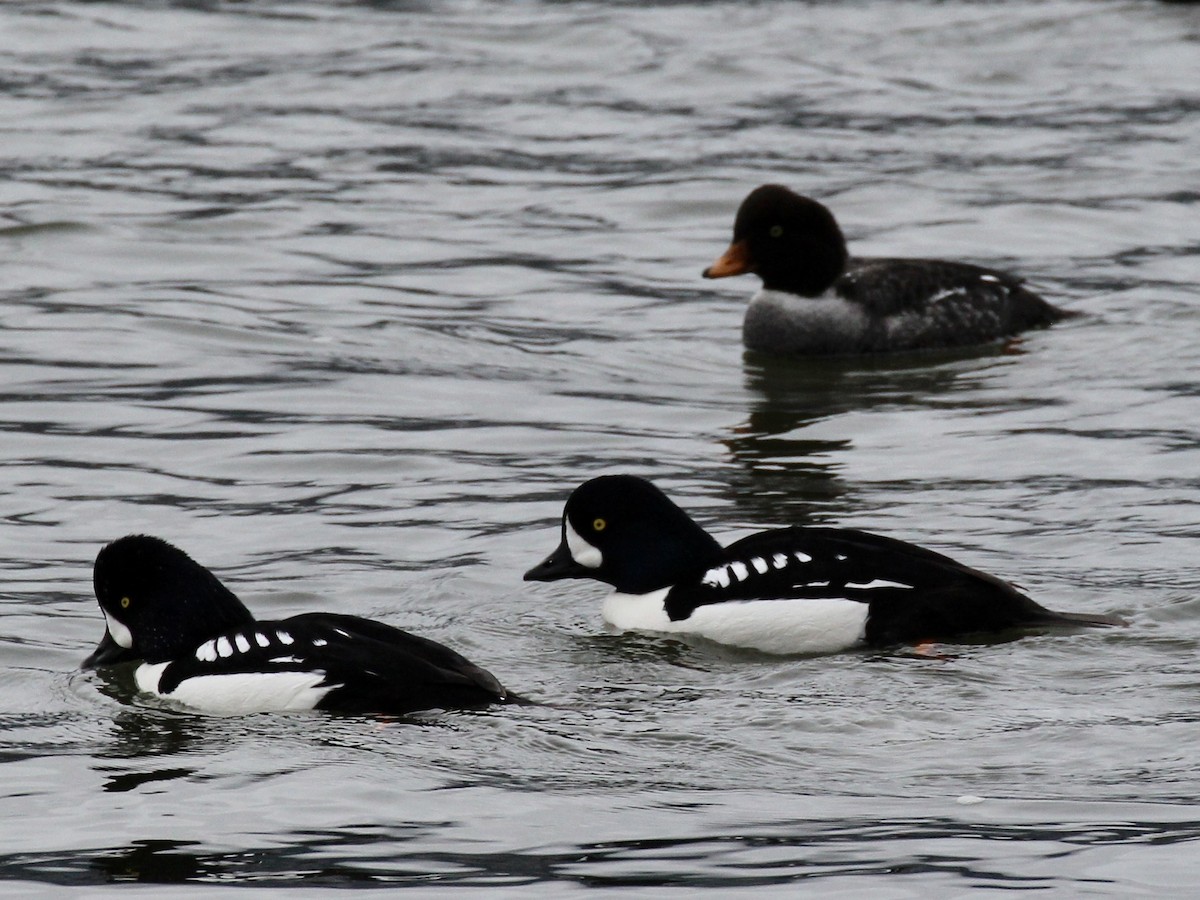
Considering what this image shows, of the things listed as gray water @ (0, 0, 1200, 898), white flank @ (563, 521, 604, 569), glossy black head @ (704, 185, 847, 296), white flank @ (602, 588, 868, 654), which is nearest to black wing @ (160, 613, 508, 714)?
gray water @ (0, 0, 1200, 898)

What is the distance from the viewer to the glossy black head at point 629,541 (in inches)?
368

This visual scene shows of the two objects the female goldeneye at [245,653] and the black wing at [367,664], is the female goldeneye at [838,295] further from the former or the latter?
the black wing at [367,664]

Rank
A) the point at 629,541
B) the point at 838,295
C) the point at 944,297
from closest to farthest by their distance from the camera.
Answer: the point at 629,541 → the point at 944,297 → the point at 838,295

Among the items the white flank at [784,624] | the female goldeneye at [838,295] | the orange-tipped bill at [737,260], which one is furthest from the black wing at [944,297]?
the white flank at [784,624]

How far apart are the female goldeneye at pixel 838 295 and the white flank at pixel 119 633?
699 cm

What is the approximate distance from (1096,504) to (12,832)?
5662 millimetres

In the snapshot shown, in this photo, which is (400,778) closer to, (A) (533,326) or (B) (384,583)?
(B) (384,583)

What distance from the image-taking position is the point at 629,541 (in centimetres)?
937

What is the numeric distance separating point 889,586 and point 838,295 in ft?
20.7

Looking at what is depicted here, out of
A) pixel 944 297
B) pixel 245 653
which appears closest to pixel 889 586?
pixel 245 653

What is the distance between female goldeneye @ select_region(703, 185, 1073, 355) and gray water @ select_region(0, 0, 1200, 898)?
253 millimetres

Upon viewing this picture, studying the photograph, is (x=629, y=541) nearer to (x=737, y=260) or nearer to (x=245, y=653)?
(x=245, y=653)

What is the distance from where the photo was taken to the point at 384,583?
9.83m

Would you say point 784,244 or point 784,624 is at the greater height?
point 784,244
